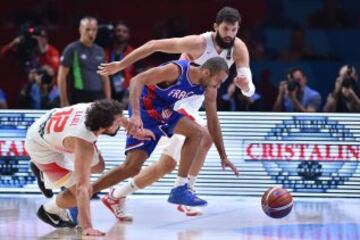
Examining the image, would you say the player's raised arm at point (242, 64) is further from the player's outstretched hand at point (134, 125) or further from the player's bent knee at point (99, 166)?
the player's bent knee at point (99, 166)

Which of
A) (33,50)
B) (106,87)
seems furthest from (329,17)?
(106,87)

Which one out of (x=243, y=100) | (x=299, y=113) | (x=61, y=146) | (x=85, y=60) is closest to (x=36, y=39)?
(x=85, y=60)

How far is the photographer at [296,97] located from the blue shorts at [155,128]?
3.04m

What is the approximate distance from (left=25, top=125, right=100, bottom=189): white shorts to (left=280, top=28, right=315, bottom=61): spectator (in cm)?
631

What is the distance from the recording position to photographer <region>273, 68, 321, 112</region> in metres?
11.8

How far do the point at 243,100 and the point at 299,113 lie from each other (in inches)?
56.4

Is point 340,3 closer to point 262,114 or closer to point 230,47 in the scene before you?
point 262,114

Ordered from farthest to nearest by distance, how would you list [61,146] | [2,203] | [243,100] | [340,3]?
[340,3], [243,100], [2,203], [61,146]

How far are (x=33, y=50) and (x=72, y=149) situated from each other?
16.6 feet

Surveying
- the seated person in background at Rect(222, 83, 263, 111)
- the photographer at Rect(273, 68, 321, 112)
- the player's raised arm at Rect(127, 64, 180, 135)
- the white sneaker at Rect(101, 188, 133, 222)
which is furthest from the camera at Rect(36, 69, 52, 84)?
the player's raised arm at Rect(127, 64, 180, 135)

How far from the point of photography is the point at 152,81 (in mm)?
8656

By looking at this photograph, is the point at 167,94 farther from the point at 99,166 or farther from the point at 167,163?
the point at 99,166

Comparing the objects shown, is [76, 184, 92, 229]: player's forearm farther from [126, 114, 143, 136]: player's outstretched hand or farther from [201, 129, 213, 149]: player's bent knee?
[201, 129, 213, 149]: player's bent knee

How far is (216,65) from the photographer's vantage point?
27.9 ft
